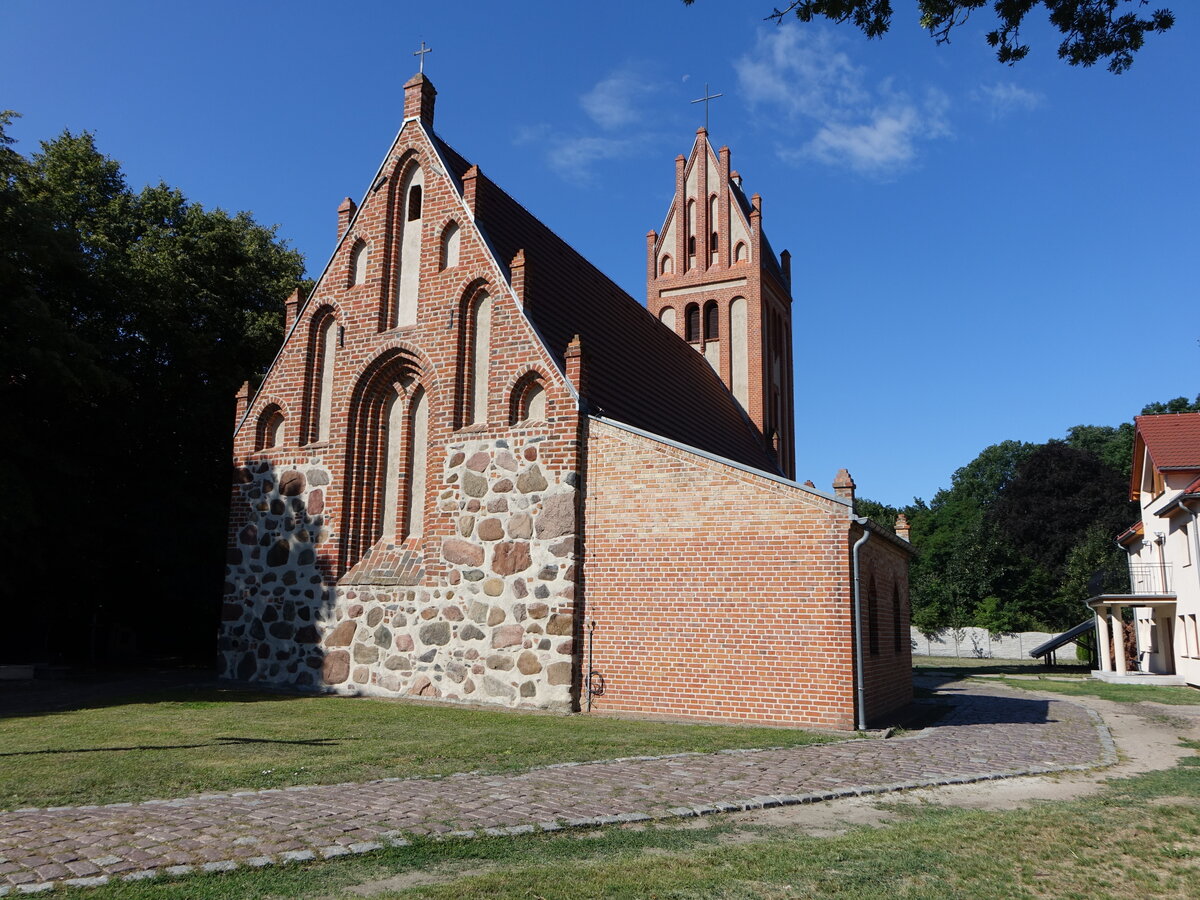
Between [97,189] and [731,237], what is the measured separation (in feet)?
62.6

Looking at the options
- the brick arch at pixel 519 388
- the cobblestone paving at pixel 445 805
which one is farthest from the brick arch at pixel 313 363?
the cobblestone paving at pixel 445 805

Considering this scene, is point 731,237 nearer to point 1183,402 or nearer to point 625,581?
point 625,581

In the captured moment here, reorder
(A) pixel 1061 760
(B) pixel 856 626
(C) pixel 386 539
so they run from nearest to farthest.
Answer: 1. (A) pixel 1061 760
2. (B) pixel 856 626
3. (C) pixel 386 539

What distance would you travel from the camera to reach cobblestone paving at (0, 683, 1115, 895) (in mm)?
5359

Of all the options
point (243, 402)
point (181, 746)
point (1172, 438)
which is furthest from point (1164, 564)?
point (181, 746)

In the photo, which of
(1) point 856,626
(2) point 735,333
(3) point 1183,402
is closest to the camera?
(1) point 856,626

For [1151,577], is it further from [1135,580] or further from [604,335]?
[604,335]

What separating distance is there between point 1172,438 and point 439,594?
83.4ft

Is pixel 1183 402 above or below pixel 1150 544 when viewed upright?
above

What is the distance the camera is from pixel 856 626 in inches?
489

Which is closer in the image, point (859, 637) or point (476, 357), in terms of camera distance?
point (859, 637)

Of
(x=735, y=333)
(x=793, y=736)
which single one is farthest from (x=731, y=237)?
(x=793, y=736)

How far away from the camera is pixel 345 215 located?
58.0ft

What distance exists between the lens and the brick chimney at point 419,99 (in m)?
17.4
